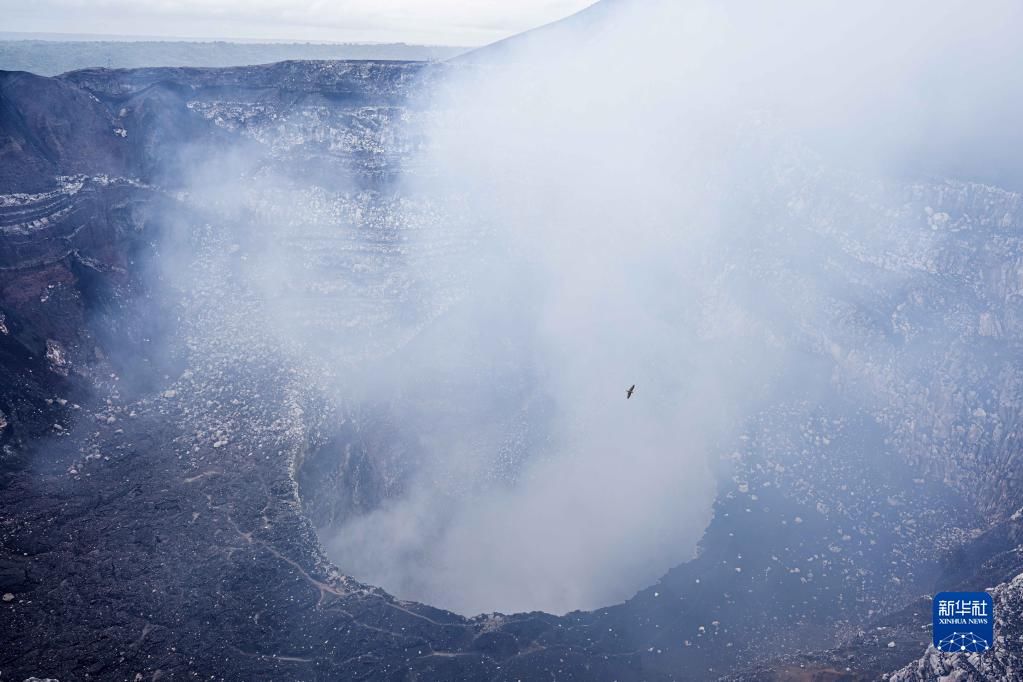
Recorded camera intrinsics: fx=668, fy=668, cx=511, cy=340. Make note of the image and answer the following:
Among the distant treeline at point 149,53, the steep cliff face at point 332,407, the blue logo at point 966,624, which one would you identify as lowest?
the blue logo at point 966,624

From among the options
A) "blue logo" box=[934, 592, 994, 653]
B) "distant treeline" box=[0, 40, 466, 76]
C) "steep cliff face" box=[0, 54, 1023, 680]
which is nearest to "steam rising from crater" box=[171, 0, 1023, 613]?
"steep cliff face" box=[0, 54, 1023, 680]

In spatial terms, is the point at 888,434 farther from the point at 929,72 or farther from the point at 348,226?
the point at 348,226

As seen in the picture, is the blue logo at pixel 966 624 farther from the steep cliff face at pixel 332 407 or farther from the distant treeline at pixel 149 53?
the distant treeline at pixel 149 53

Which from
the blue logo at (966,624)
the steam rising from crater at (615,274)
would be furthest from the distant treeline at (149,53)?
the blue logo at (966,624)

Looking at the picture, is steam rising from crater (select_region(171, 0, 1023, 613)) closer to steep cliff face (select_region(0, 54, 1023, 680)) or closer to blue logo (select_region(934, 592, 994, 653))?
steep cliff face (select_region(0, 54, 1023, 680))

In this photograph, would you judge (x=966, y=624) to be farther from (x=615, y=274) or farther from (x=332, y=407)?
(x=615, y=274)

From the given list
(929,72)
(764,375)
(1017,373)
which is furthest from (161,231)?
(929,72)

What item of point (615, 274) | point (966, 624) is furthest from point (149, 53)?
point (966, 624)
